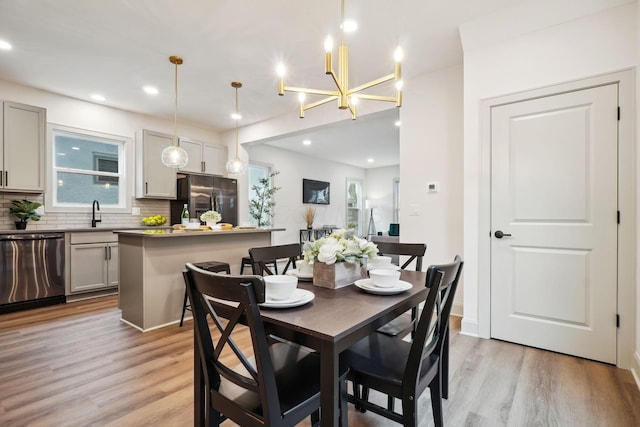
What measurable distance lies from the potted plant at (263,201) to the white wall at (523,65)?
4.43 m

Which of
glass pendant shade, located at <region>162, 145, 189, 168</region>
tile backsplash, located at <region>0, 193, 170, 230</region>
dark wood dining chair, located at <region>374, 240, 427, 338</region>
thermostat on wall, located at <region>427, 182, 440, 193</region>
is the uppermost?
glass pendant shade, located at <region>162, 145, 189, 168</region>

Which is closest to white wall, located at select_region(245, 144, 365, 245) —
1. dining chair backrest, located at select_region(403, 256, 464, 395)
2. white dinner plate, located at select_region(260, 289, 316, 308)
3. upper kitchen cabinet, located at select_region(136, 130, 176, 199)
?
upper kitchen cabinet, located at select_region(136, 130, 176, 199)

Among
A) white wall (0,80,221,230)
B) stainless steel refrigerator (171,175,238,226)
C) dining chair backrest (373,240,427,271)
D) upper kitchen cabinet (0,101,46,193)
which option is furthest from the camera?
stainless steel refrigerator (171,175,238,226)

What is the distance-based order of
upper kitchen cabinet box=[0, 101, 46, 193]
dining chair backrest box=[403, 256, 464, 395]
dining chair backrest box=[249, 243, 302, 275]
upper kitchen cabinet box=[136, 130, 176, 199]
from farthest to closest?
upper kitchen cabinet box=[136, 130, 176, 199] < upper kitchen cabinet box=[0, 101, 46, 193] < dining chair backrest box=[249, 243, 302, 275] < dining chair backrest box=[403, 256, 464, 395]

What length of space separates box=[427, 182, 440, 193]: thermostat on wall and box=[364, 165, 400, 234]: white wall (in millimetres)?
6345

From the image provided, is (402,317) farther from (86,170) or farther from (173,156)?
(86,170)

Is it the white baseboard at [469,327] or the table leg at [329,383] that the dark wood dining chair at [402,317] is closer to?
the table leg at [329,383]

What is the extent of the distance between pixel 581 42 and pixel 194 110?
15.6 ft

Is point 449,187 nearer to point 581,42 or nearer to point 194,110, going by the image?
point 581,42

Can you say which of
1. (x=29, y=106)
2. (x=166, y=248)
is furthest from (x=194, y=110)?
(x=166, y=248)

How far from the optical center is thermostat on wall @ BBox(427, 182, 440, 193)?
3.46m

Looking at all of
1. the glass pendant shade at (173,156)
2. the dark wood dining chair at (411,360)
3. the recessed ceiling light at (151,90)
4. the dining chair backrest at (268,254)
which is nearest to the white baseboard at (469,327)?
the dark wood dining chair at (411,360)

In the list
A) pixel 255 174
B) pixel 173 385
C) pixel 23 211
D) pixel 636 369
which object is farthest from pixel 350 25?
pixel 255 174

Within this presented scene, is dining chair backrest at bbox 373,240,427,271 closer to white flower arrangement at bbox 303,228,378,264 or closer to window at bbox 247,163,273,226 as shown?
white flower arrangement at bbox 303,228,378,264
